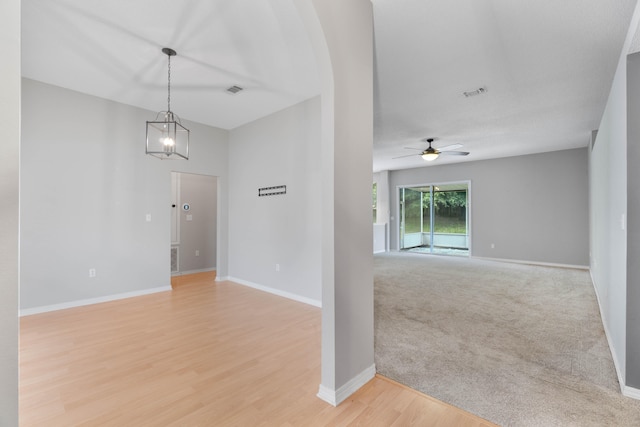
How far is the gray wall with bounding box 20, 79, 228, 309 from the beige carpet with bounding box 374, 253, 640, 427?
355 cm

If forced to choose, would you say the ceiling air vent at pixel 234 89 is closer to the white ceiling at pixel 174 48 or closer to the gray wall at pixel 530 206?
the white ceiling at pixel 174 48

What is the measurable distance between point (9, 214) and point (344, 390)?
188 cm

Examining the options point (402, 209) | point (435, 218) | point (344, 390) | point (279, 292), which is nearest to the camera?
point (344, 390)

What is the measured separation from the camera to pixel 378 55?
278 cm

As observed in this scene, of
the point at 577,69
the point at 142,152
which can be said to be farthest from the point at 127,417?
the point at 577,69

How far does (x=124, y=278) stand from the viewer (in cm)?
424

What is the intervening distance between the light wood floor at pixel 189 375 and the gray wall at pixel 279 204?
2.79 feet

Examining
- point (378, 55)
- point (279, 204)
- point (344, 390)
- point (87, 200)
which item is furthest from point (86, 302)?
point (378, 55)

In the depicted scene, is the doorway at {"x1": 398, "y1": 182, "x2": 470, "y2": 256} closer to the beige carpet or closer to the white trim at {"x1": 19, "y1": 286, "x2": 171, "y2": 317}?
the beige carpet

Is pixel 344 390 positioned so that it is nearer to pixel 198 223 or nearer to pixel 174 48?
pixel 174 48

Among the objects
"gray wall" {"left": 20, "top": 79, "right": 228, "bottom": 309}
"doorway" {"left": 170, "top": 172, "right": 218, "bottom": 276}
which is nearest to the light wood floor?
"gray wall" {"left": 20, "top": 79, "right": 228, "bottom": 309}

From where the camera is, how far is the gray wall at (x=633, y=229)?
6.39ft

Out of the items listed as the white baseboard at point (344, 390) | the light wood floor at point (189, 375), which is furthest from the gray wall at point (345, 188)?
the light wood floor at point (189, 375)

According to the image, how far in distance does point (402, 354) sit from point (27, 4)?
392 centimetres
